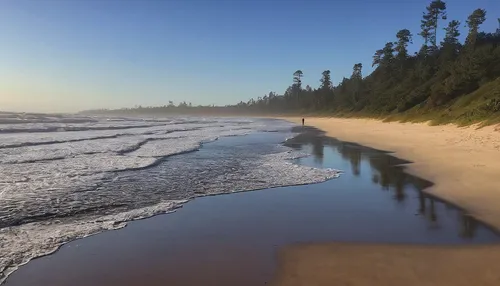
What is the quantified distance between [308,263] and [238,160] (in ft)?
43.5

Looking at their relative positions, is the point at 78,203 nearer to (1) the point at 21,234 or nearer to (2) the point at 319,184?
(1) the point at 21,234

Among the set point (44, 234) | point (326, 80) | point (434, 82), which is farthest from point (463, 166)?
point (326, 80)

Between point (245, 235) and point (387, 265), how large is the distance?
281cm

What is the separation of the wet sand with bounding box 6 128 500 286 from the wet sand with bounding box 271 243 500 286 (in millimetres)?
174

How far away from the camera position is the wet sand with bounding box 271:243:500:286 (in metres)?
5.45

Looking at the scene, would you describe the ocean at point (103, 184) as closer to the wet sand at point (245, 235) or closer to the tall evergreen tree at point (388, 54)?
the wet sand at point (245, 235)

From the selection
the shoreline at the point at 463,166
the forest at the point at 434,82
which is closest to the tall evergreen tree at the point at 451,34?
the forest at the point at 434,82

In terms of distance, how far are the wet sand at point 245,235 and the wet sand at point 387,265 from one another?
0.57ft

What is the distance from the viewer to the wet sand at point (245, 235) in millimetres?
5882

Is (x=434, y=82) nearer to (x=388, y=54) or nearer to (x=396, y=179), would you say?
(x=388, y=54)

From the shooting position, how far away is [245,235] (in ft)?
25.5

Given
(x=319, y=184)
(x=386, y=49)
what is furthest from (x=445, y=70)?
(x=319, y=184)

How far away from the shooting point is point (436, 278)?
216 inches

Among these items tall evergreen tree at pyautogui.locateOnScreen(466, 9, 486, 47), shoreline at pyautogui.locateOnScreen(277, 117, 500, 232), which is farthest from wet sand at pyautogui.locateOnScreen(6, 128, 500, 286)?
tall evergreen tree at pyautogui.locateOnScreen(466, 9, 486, 47)
